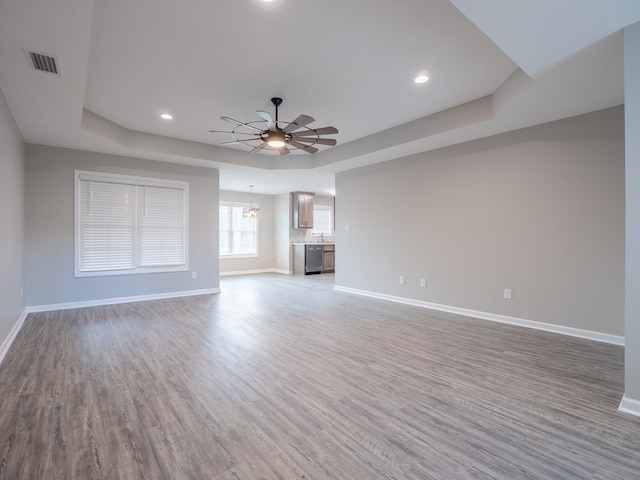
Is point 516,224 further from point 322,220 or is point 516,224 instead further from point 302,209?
point 322,220

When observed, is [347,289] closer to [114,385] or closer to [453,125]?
[453,125]

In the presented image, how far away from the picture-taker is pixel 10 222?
12.1 feet

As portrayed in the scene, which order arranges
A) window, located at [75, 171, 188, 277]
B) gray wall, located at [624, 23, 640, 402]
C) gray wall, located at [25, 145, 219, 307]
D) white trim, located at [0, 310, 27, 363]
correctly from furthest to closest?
window, located at [75, 171, 188, 277] → gray wall, located at [25, 145, 219, 307] → white trim, located at [0, 310, 27, 363] → gray wall, located at [624, 23, 640, 402]

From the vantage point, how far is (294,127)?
3572 mm

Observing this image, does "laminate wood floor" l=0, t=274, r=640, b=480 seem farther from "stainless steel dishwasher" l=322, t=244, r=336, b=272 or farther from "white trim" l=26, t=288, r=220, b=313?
"stainless steel dishwasher" l=322, t=244, r=336, b=272

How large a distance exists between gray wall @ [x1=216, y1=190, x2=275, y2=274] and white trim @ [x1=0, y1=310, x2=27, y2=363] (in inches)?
218

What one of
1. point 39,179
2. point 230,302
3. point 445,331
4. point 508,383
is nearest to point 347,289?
point 230,302

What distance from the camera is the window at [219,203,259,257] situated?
972cm

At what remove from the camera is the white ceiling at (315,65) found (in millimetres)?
2211

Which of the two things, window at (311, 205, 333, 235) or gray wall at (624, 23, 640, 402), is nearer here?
gray wall at (624, 23, 640, 402)

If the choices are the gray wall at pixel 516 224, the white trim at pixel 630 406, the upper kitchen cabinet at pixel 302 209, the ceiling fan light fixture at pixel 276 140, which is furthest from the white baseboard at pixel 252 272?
the white trim at pixel 630 406

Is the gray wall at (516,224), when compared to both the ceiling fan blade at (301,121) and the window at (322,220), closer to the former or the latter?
the ceiling fan blade at (301,121)

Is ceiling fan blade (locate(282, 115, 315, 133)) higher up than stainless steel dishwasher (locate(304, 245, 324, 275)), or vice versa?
ceiling fan blade (locate(282, 115, 315, 133))

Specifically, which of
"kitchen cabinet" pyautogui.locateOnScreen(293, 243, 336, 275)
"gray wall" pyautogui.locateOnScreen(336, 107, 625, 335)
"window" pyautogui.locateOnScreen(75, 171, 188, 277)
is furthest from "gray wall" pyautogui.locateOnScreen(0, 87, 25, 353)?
"kitchen cabinet" pyautogui.locateOnScreen(293, 243, 336, 275)
